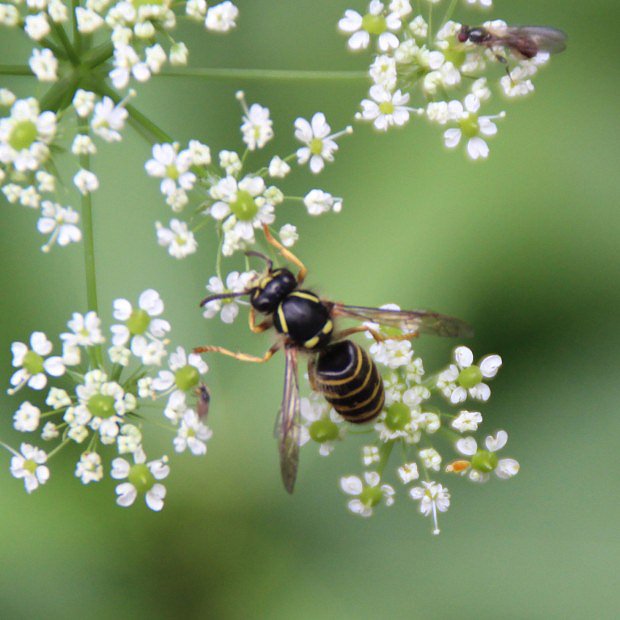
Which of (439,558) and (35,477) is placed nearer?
(35,477)

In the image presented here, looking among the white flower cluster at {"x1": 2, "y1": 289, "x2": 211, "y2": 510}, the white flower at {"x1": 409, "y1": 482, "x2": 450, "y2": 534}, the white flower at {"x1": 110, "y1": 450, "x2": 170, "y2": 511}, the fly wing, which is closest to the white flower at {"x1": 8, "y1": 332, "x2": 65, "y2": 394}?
the white flower cluster at {"x1": 2, "y1": 289, "x2": 211, "y2": 510}

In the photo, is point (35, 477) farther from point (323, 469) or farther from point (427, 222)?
point (427, 222)

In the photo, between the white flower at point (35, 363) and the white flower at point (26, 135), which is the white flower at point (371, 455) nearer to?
the white flower at point (35, 363)

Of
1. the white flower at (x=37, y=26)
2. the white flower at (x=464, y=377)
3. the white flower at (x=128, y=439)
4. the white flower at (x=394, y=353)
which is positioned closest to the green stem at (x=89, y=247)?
the white flower at (x=128, y=439)

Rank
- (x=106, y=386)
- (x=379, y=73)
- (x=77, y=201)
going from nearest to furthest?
(x=106, y=386) < (x=379, y=73) < (x=77, y=201)

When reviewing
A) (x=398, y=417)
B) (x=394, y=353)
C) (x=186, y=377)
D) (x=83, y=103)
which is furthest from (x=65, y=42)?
(x=398, y=417)

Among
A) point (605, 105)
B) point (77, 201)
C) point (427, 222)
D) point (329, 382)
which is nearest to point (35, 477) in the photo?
point (329, 382)

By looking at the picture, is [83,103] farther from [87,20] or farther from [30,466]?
[30,466]

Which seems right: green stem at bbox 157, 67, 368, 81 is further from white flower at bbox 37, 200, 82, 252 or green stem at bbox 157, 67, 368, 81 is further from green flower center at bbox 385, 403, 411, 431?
green flower center at bbox 385, 403, 411, 431
